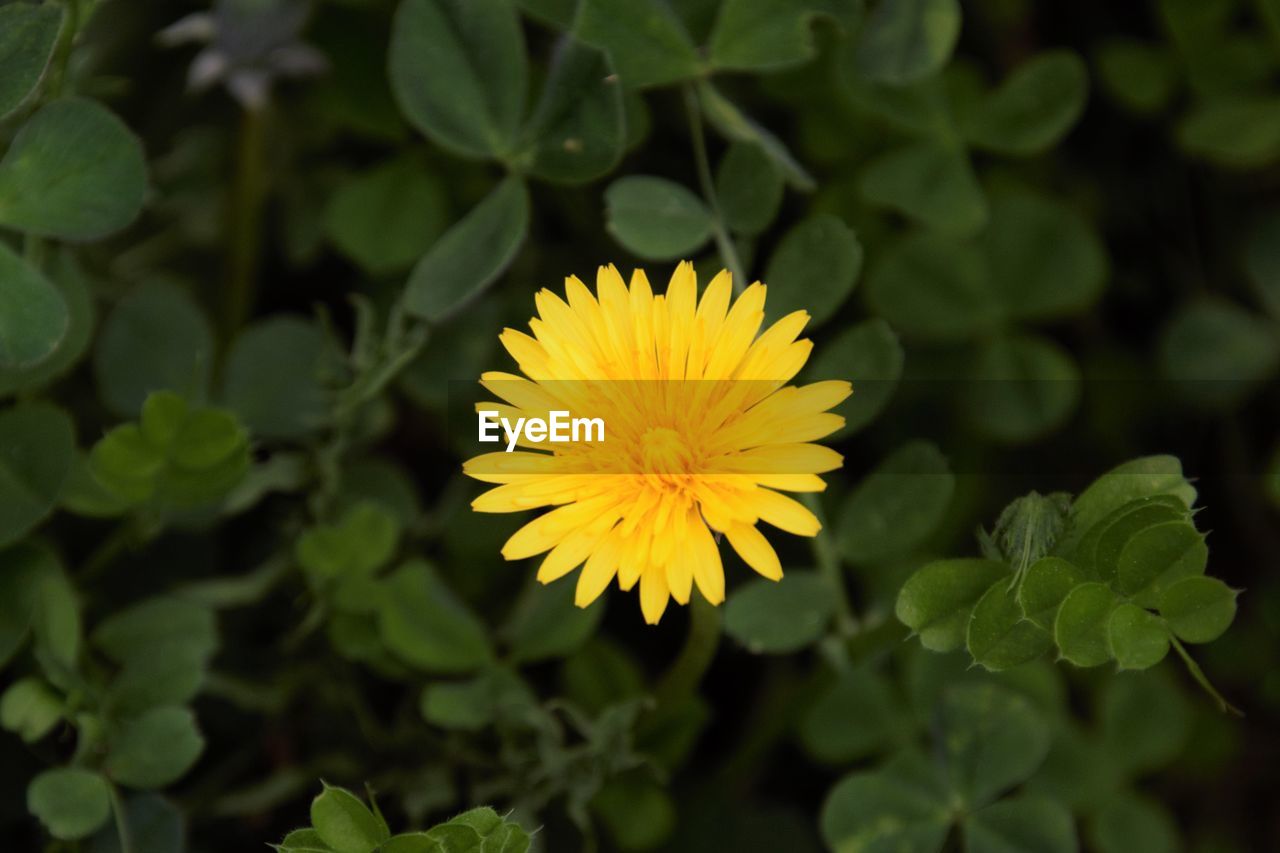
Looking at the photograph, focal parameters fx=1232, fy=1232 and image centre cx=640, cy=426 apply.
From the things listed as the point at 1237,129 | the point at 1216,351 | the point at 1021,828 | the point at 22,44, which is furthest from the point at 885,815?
the point at 22,44

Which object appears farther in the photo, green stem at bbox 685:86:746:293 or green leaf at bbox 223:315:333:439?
green leaf at bbox 223:315:333:439

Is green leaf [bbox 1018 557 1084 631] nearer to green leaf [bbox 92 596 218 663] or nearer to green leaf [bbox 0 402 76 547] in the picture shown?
green leaf [bbox 92 596 218 663]

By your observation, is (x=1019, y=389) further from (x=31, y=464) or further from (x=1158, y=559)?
(x=31, y=464)

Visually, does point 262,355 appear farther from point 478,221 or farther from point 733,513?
point 733,513

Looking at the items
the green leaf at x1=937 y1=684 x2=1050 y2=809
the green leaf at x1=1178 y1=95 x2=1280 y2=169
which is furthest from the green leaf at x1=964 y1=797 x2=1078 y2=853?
the green leaf at x1=1178 y1=95 x2=1280 y2=169

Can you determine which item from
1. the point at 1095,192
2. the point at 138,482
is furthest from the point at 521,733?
the point at 1095,192
